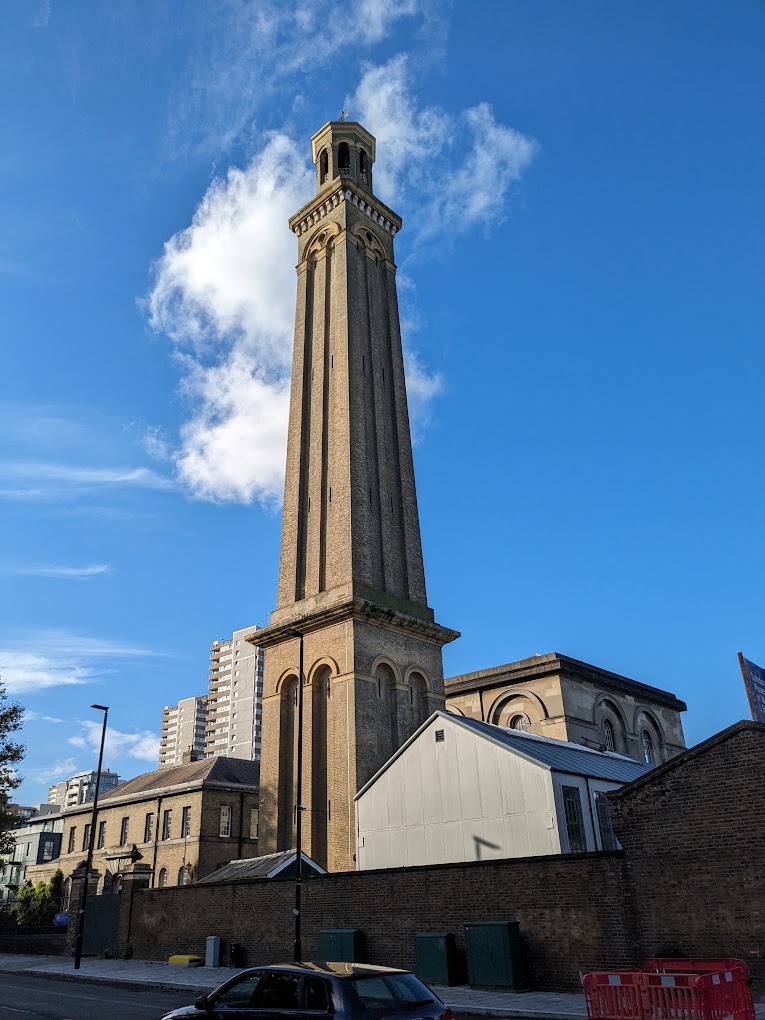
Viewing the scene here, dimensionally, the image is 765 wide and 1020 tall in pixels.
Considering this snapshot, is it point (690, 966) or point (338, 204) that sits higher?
point (338, 204)

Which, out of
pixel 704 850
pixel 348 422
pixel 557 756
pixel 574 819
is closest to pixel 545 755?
pixel 557 756

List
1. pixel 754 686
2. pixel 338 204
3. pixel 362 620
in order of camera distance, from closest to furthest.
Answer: pixel 754 686, pixel 362 620, pixel 338 204

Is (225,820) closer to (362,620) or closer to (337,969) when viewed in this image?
(362,620)

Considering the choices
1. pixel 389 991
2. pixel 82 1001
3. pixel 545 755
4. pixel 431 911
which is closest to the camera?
pixel 389 991

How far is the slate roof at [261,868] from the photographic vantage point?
2633 cm

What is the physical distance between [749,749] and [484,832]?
Result: 9943mm

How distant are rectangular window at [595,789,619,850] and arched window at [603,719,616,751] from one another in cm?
2156

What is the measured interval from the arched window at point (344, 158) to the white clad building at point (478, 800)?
36331 millimetres

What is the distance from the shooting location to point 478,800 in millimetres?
23375

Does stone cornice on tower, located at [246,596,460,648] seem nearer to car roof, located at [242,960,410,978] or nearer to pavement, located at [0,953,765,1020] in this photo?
pavement, located at [0,953,765,1020]

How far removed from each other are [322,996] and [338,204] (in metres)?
42.7

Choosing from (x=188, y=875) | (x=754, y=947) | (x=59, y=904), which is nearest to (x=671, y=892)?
A: (x=754, y=947)

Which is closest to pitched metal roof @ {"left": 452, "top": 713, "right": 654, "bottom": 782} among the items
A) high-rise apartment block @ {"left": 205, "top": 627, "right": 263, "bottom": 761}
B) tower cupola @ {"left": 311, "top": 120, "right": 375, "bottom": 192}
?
tower cupola @ {"left": 311, "top": 120, "right": 375, "bottom": 192}

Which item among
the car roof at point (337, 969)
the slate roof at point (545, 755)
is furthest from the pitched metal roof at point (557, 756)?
the car roof at point (337, 969)
